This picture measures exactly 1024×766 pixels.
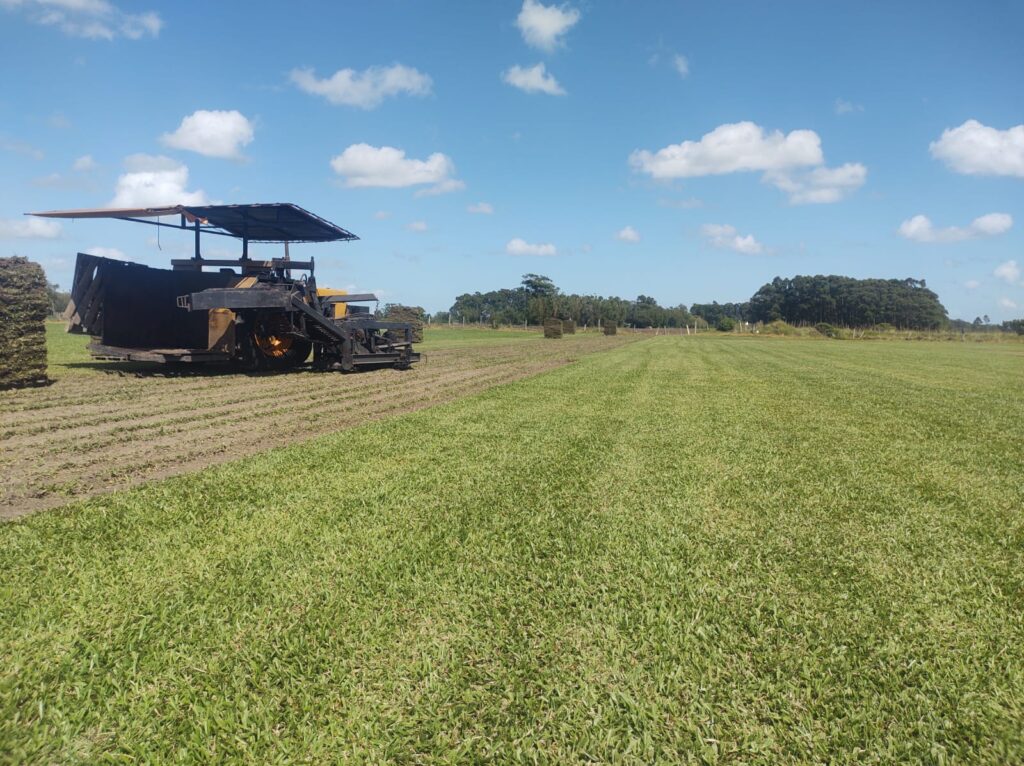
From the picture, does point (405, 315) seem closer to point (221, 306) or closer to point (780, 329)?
point (221, 306)

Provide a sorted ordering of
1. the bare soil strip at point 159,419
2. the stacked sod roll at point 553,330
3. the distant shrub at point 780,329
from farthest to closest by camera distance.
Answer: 1. the distant shrub at point 780,329
2. the stacked sod roll at point 553,330
3. the bare soil strip at point 159,419

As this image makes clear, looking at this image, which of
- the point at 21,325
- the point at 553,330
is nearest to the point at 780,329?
the point at 553,330

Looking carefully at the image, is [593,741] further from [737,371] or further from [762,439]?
[737,371]

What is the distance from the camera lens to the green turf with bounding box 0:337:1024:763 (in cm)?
190

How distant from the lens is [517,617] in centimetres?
262

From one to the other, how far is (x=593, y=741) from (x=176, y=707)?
1429mm

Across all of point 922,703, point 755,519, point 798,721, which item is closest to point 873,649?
point 922,703

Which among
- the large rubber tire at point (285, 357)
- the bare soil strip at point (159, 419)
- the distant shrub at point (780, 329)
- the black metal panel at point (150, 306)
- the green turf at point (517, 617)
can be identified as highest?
the distant shrub at point (780, 329)

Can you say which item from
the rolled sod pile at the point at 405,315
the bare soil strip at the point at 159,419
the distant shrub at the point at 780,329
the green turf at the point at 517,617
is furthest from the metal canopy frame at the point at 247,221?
the distant shrub at the point at 780,329

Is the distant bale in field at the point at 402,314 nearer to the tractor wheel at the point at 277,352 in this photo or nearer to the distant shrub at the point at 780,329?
the tractor wheel at the point at 277,352

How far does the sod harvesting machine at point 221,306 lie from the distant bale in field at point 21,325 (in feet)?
5.49

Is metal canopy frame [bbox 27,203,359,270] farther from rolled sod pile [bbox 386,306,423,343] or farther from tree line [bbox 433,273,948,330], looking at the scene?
tree line [bbox 433,273,948,330]

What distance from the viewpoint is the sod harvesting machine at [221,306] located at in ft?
37.1

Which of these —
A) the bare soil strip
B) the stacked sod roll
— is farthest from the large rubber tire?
the stacked sod roll
